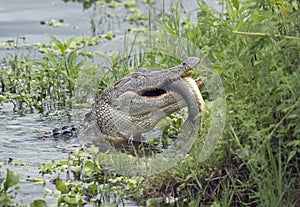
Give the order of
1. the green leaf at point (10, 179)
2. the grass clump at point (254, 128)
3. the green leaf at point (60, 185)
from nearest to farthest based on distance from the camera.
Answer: the grass clump at point (254, 128), the green leaf at point (10, 179), the green leaf at point (60, 185)

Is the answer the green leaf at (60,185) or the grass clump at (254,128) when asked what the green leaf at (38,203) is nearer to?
the green leaf at (60,185)

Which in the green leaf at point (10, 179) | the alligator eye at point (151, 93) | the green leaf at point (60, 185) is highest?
the alligator eye at point (151, 93)

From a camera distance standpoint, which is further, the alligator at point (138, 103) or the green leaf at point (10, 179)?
the alligator at point (138, 103)

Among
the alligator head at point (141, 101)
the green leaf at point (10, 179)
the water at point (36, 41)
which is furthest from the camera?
the water at point (36, 41)

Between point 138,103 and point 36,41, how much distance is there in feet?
15.2

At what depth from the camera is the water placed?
623 cm

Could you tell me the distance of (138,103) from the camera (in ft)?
20.6

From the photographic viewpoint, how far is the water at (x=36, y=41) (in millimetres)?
6227

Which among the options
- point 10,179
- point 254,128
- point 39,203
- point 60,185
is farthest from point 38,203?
point 254,128

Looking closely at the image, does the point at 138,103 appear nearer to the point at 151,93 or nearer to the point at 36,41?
the point at 151,93

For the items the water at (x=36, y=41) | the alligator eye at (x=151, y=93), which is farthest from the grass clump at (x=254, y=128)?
the alligator eye at (x=151, y=93)

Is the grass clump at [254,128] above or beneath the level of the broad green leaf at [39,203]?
above

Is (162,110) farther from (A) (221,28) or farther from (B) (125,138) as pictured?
(A) (221,28)

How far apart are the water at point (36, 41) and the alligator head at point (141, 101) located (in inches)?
17.9
